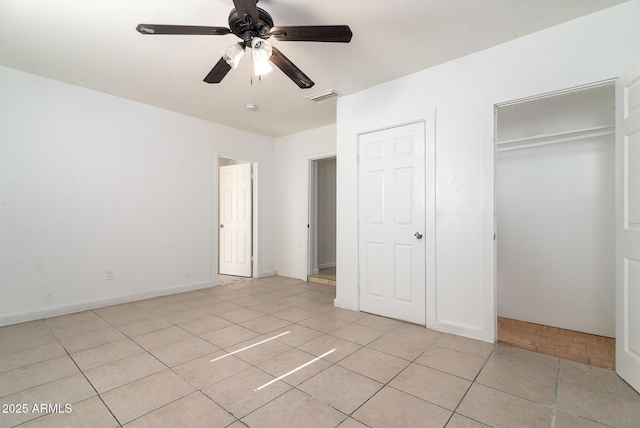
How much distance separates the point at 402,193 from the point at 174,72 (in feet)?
9.07

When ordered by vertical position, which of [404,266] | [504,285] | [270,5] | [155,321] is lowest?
[155,321]

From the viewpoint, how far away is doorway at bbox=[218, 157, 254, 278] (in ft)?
17.7

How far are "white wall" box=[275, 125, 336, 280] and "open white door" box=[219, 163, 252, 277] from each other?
23.4 inches

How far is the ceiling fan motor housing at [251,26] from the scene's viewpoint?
1.90 m

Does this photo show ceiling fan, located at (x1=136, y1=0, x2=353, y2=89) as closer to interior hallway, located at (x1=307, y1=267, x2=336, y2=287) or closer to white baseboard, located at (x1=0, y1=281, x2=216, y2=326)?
white baseboard, located at (x1=0, y1=281, x2=216, y2=326)

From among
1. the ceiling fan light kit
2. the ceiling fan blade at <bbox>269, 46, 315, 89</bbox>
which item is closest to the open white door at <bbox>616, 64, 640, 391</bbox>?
the ceiling fan blade at <bbox>269, 46, 315, 89</bbox>

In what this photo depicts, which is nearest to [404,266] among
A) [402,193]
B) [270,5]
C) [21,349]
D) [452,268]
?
[452,268]

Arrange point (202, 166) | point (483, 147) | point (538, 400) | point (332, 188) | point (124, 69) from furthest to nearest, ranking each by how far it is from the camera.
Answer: point (332, 188) → point (202, 166) → point (124, 69) → point (483, 147) → point (538, 400)

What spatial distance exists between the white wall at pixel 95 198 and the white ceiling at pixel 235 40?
341mm

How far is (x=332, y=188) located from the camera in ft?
20.9

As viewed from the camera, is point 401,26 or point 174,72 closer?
point 401,26

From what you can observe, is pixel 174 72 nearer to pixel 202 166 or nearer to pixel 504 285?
pixel 202 166

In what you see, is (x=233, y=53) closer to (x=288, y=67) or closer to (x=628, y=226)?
(x=288, y=67)

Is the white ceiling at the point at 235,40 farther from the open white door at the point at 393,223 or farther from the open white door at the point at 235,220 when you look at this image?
the open white door at the point at 235,220
